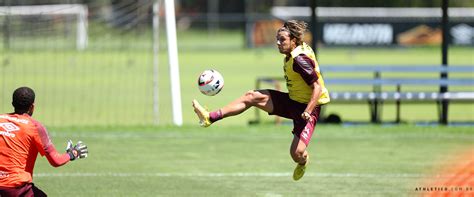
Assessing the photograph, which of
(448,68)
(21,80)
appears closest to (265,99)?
(448,68)

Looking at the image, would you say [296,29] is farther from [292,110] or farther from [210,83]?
[210,83]

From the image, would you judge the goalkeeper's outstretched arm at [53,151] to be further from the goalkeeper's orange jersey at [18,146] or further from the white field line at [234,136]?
the white field line at [234,136]

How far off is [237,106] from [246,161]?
3.73 m

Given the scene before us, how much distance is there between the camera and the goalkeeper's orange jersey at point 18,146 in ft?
27.1

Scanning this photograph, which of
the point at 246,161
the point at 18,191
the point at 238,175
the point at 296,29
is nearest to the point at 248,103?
the point at 296,29

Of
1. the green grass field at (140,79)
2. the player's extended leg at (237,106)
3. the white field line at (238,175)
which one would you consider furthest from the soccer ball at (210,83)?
the green grass field at (140,79)

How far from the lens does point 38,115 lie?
20.8 m

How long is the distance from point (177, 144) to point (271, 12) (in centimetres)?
3355

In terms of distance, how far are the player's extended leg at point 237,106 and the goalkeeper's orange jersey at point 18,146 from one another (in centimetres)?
262

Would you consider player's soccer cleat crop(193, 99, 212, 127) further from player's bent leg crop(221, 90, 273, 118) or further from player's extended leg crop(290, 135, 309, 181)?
player's extended leg crop(290, 135, 309, 181)

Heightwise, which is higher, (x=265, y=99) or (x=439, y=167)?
(x=265, y=99)

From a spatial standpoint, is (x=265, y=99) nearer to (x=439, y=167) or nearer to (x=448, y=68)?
(x=439, y=167)

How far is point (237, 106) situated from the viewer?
10836 mm

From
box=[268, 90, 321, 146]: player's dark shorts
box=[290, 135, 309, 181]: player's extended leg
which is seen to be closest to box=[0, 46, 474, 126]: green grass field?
box=[268, 90, 321, 146]: player's dark shorts
